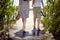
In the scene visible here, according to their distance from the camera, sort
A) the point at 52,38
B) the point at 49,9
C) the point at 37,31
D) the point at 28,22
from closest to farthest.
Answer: the point at 52,38
the point at 49,9
the point at 37,31
the point at 28,22

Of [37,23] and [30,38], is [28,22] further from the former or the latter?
[30,38]

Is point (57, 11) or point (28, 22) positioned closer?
point (57, 11)

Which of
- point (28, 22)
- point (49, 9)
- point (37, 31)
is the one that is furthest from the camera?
point (28, 22)

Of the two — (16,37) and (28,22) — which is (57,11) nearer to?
(16,37)

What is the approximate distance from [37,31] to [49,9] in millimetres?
943

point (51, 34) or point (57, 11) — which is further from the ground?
point (57, 11)

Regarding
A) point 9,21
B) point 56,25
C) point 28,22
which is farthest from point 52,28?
point 28,22

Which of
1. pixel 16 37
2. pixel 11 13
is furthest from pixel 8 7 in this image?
pixel 16 37

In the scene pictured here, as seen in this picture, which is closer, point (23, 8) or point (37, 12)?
point (23, 8)

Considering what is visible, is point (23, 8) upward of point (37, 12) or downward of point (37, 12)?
upward

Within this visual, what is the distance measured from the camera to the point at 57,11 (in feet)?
28.0

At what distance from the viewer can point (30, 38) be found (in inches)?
349

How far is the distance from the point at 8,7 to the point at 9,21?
1.34 ft

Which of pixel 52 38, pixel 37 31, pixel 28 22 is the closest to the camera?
pixel 52 38
